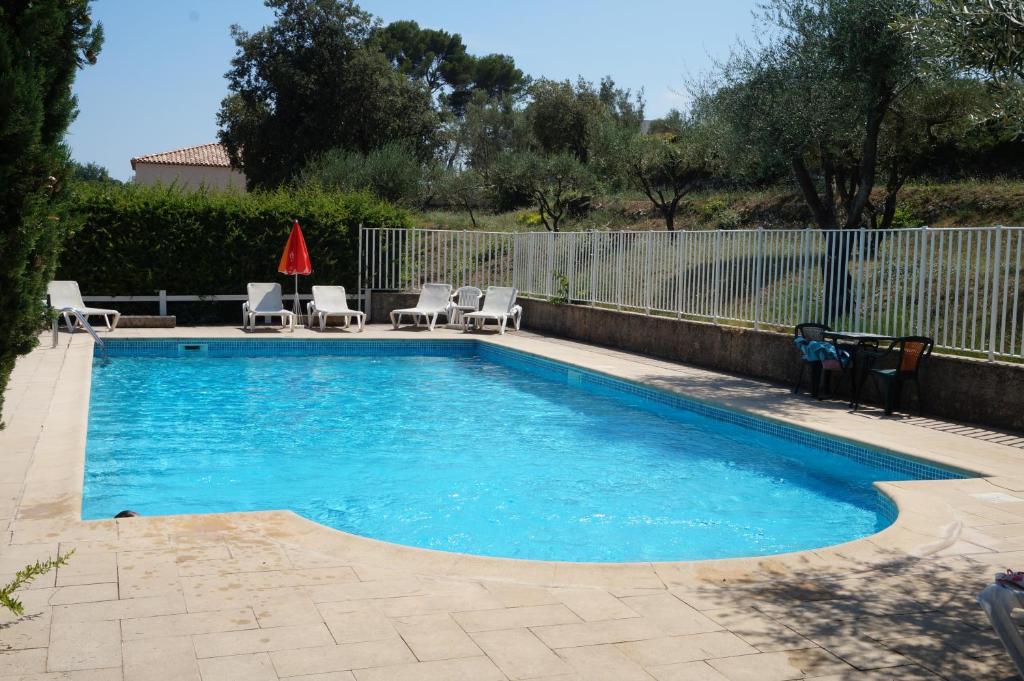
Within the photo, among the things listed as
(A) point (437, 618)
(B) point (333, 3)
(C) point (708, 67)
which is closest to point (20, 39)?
(A) point (437, 618)

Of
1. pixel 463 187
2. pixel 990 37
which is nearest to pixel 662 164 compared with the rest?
pixel 463 187

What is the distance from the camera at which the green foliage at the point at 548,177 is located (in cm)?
2848

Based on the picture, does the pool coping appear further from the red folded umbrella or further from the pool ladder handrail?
the red folded umbrella

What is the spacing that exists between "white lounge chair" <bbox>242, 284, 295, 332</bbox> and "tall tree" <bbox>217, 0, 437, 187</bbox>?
1848 centimetres

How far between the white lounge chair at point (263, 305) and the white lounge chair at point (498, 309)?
10.8 feet

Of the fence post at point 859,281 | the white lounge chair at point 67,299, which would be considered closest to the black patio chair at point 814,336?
the fence post at point 859,281

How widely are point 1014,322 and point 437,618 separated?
6.61 meters

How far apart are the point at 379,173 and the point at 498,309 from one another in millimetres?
14712

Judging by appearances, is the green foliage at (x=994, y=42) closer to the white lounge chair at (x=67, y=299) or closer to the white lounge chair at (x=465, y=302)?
the white lounge chair at (x=67, y=299)

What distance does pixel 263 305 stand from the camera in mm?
17141

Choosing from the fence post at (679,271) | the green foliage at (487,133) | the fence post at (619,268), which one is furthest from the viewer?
the green foliage at (487,133)

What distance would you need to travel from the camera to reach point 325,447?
356 inches

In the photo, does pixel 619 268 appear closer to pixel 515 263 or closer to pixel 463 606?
pixel 515 263

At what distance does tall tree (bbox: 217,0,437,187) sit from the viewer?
→ 3531 cm
